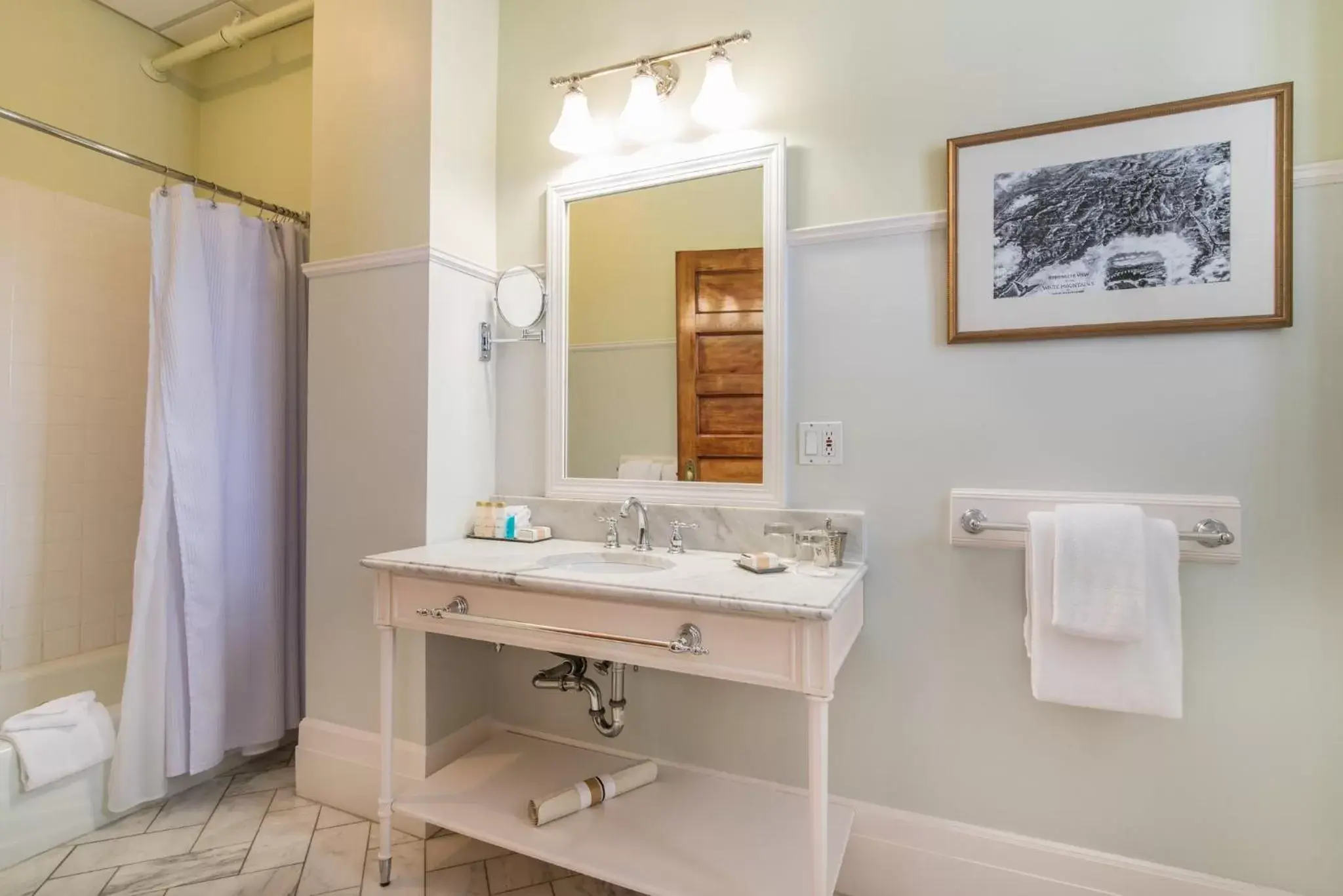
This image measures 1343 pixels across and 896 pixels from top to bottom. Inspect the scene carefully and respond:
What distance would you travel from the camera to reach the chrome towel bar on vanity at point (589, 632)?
1.23 metres

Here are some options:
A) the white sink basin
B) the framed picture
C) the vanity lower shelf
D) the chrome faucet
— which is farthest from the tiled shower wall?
the framed picture

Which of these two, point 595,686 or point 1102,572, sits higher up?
point 1102,572

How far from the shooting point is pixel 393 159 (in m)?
1.87

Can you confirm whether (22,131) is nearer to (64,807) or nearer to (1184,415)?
(64,807)

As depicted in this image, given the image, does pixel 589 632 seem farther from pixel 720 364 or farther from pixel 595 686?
pixel 720 364

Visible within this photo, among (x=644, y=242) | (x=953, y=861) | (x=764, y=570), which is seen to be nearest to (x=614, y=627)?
(x=764, y=570)

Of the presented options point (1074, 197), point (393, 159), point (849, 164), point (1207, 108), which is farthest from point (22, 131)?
point (1207, 108)

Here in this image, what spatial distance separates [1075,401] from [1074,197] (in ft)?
1.50

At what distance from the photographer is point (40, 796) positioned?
165cm

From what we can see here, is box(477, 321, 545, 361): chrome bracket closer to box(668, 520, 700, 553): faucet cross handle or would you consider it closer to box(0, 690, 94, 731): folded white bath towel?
box(668, 520, 700, 553): faucet cross handle

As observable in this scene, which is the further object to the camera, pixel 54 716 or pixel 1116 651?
pixel 54 716

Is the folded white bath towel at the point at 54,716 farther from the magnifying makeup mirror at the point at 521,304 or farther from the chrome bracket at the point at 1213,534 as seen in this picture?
the chrome bracket at the point at 1213,534

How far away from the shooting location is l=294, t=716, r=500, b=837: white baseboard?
1.81 m

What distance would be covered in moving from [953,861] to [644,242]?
1790 mm
